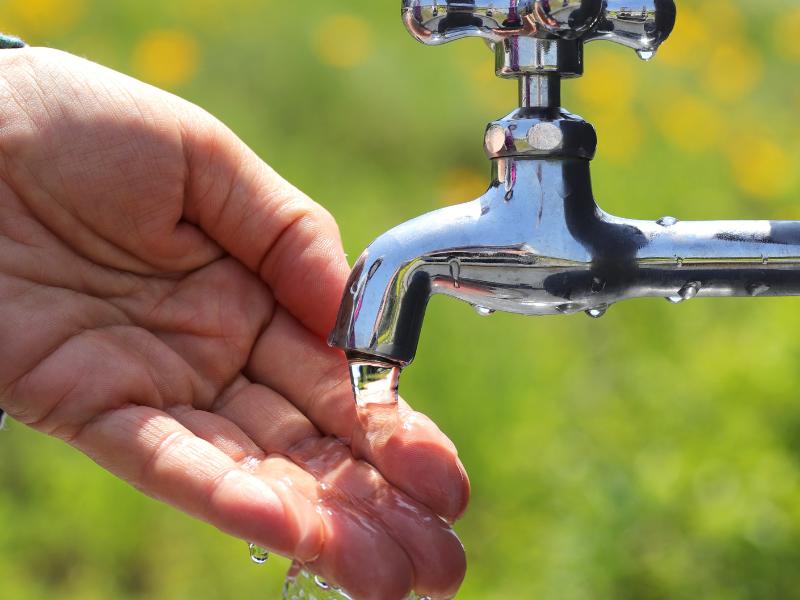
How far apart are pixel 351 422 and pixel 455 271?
0.19 m

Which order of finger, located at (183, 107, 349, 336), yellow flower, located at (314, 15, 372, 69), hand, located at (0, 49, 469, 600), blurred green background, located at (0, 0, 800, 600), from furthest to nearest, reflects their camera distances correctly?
yellow flower, located at (314, 15, 372, 69)
blurred green background, located at (0, 0, 800, 600)
finger, located at (183, 107, 349, 336)
hand, located at (0, 49, 469, 600)

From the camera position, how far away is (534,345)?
1.76 metres

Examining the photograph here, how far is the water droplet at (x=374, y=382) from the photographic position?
78cm

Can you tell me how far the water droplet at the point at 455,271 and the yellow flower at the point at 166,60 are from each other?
1.38 m

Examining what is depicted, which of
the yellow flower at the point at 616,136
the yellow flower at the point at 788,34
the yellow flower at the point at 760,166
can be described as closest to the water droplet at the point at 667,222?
the yellow flower at the point at 760,166

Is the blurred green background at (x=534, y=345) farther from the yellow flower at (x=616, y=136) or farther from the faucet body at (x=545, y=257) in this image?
the faucet body at (x=545, y=257)

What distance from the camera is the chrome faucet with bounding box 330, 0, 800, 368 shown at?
0.74 metres

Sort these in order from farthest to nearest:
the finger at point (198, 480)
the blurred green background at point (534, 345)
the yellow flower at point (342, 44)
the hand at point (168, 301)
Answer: the yellow flower at point (342, 44) → the blurred green background at point (534, 345) → the hand at point (168, 301) → the finger at point (198, 480)

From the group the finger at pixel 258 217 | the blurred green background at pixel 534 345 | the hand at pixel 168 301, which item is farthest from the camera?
the blurred green background at pixel 534 345

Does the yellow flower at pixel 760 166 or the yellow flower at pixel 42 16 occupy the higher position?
the yellow flower at pixel 42 16

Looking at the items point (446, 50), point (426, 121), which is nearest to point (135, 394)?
point (426, 121)

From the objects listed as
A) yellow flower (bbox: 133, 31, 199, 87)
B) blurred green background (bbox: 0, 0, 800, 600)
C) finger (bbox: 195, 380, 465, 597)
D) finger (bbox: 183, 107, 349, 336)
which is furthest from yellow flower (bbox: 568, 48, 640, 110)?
finger (bbox: 195, 380, 465, 597)

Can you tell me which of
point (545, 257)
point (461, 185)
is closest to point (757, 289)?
point (545, 257)

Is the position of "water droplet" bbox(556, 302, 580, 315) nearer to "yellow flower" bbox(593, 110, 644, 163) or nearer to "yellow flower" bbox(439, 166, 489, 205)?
"yellow flower" bbox(439, 166, 489, 205)
